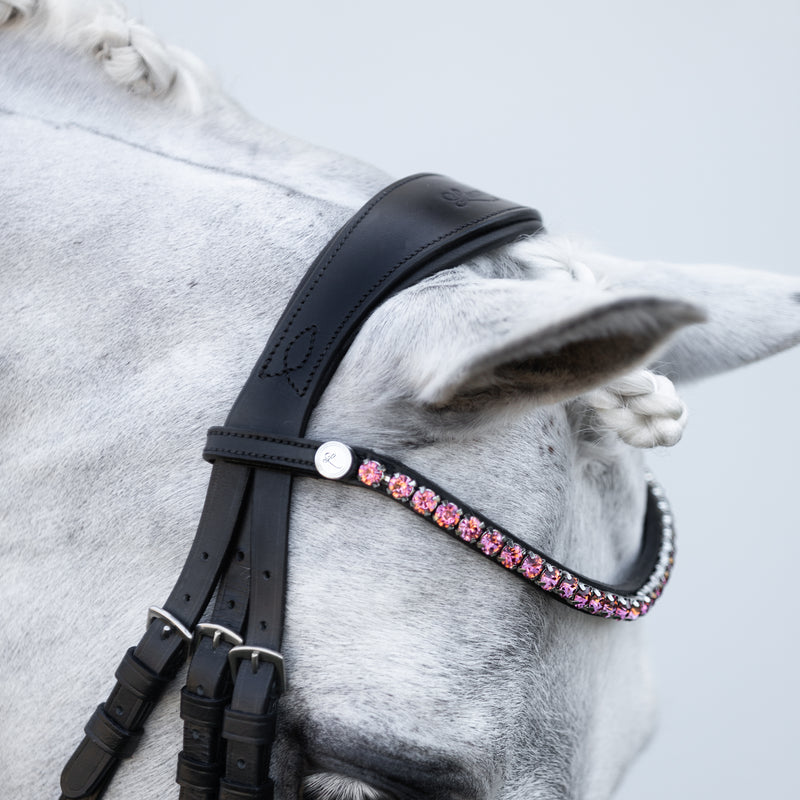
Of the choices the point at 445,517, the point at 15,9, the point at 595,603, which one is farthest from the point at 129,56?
the point at 595,603

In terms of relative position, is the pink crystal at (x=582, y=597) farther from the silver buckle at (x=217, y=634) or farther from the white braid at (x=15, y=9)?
the white braid at (x=15, y=9)

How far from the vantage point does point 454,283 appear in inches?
26.2

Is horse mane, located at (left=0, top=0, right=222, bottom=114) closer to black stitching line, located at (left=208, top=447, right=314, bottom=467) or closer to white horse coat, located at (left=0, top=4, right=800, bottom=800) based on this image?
white horse coat, located at (left=0, top=4, right=800, bottom=800)

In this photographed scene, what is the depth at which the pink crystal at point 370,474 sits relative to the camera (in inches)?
25.6

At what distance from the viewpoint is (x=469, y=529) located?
2.14ft

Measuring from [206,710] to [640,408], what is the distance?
1.29 ft

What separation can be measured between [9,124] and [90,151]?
0.29ft

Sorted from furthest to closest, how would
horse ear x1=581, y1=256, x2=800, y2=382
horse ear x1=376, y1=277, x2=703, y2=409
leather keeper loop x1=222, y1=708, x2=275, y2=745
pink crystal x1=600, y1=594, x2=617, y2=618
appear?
horse ear x1=581, y1=256, x2=800, y2=382 < pink crystal x1=600, y1=594, x2=617, y2=618 < leather keeper loop x1=222, y1=708, x2=275, y2=745 < horse ear x1=376, y1=277, x2=703, y2=409

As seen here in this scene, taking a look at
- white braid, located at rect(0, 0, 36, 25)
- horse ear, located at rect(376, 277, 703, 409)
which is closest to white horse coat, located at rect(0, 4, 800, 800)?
horse ear, located at rect(376, 277, 703, 409)

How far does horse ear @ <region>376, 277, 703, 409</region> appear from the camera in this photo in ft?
1.60

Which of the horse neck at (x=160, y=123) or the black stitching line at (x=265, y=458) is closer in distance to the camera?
the black stitching line at (x=265, y=458)

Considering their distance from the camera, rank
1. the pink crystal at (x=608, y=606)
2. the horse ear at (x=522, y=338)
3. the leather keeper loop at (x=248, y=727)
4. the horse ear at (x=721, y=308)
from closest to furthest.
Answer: the horse ear at (x=522, y=338) < the leather keeper loop at (x=248, y=727) < the pink crystal at (x=608, y=606) < the horse ear at (x=721, y=308)

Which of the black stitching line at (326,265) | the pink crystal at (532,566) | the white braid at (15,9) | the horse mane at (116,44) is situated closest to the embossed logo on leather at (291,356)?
the black stitching line at (326,265)

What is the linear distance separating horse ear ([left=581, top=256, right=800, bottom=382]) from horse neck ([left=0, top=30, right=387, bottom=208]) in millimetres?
255
